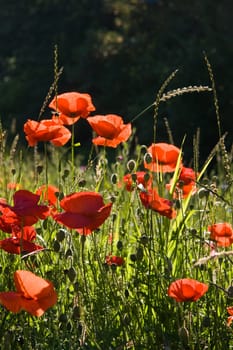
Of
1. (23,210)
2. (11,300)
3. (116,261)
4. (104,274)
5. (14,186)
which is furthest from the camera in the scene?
(14,186)

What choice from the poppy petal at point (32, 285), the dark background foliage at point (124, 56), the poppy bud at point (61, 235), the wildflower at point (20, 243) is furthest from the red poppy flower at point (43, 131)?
the dark background foliage at point (124, 56)

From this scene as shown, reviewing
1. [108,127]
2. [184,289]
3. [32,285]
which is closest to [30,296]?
[32,285]

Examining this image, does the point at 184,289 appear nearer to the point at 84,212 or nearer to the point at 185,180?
the point at 84,212

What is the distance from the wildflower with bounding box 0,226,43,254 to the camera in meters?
1.80

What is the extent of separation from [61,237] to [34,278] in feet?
0.65

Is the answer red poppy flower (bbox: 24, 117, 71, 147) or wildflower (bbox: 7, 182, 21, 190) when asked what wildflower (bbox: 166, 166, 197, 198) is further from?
wildflower (bbox: 7, 182, 21, 190)

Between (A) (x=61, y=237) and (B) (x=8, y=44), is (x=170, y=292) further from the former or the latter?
(B) (x=8, y=44)

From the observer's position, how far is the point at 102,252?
7.71 ft

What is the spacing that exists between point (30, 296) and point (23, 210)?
22 centimetres

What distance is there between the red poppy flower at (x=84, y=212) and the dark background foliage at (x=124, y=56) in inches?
250

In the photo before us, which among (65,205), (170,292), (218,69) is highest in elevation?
(65,205)

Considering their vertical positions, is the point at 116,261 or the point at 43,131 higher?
the point at 43,131

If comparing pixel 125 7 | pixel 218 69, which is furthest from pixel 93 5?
pixel 218 69

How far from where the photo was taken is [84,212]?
63.3 inches
